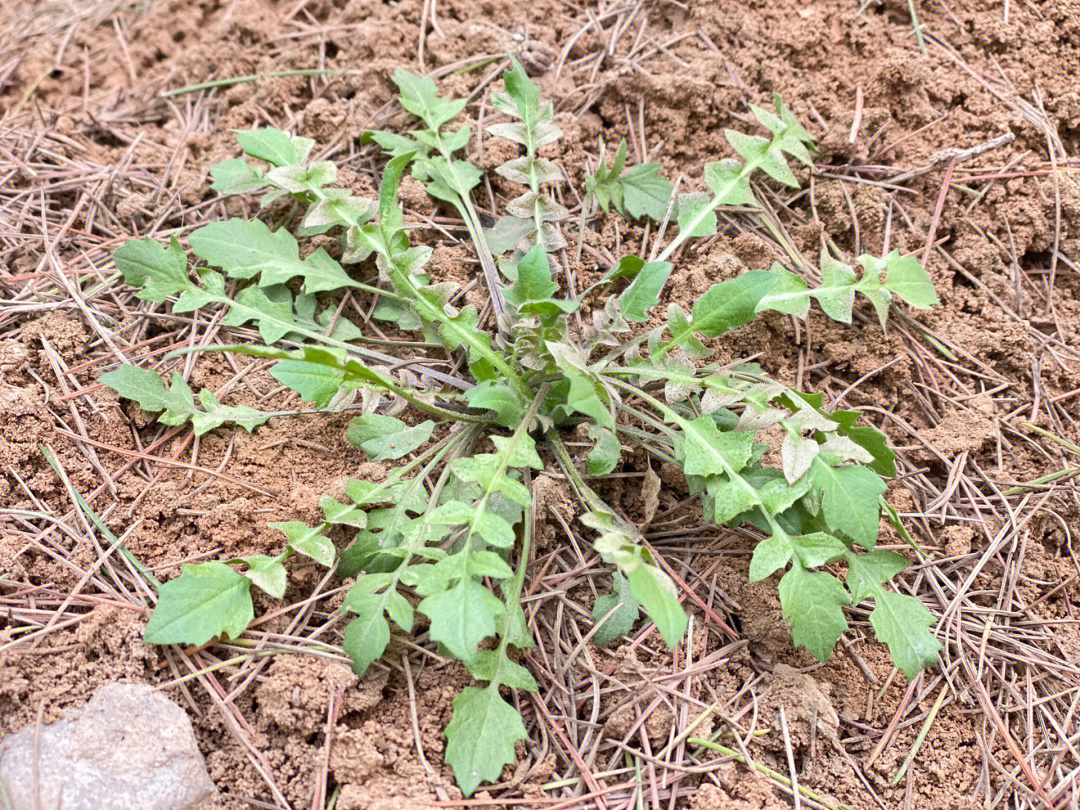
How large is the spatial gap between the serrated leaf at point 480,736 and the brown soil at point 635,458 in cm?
7

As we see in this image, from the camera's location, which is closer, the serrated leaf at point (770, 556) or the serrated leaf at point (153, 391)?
the serrated leaf at point (770, 556)

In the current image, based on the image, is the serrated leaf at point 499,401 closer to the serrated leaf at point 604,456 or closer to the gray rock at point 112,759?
the serrated leaf at point 604,456

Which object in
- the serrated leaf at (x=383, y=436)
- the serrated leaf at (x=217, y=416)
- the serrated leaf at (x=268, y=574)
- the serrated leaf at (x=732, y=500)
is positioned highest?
the serrated leaf at (x=217, y=416)

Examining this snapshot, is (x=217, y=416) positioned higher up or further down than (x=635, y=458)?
higher up

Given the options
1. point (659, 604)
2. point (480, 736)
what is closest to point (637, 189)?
point (659, 604)

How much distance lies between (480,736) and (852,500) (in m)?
1.08

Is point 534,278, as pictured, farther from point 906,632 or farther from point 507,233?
point 906,632

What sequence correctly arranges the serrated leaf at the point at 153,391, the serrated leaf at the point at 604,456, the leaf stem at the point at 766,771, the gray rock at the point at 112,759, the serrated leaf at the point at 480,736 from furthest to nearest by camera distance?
the serrated leaf at the point at 153,391 → the serrated leaf at the point at 604,456 → the leaf stem at the point at 766,771 → the serrated leaf at the point at 480,736 → the gray rock at the point at 112,759

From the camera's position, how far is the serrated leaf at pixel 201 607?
1830 millimetres

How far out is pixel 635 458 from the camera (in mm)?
2377

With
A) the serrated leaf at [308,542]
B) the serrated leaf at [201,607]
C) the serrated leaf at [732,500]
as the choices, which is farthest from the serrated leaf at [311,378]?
the serrated leaf at [732,500]

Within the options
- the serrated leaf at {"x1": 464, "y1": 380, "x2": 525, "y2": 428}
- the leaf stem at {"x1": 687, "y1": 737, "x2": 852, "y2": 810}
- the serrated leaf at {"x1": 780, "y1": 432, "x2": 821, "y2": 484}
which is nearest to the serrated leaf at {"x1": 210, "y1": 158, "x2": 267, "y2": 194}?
the serrated leaf at {"x1": 464, "y1": 380, "x2": 525, "y2": 428}

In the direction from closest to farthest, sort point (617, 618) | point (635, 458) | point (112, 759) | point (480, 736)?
point (112, 759) → point (480, 736) → point (617, 618) → point (635, 458)

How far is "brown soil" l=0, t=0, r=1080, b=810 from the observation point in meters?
1.89
